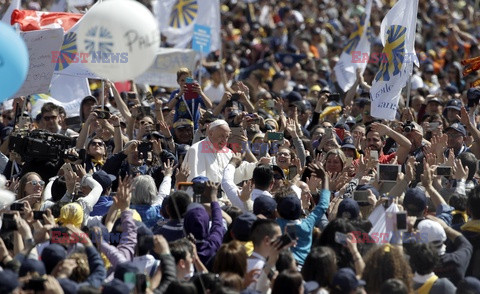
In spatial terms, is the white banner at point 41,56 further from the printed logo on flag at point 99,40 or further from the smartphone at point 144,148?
the printed logo on flag at point 99,40

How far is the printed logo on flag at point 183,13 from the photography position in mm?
19000

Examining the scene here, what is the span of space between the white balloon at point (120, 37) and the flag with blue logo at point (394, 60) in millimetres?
3820

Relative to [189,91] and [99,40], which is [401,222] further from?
[189,91]

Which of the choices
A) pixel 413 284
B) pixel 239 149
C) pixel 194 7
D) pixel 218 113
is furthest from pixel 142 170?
pixel 194 7

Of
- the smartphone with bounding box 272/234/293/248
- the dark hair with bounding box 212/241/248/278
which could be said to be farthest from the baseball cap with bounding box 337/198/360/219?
the dark hair with bounding box 212/241/248/278

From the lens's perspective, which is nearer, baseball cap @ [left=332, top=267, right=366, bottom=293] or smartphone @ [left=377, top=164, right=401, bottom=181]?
baseball cap @ [left=332, top=267, right=366, bottom=293]

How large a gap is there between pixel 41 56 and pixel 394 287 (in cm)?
645

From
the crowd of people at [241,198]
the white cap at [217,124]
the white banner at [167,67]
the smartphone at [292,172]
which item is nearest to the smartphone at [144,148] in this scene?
the crowd of people at [241,198]

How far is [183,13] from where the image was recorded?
62.6 ft

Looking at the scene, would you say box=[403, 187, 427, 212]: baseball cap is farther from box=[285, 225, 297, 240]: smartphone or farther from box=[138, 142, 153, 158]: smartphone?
box=[138, 142, 153, 158]: smartphone

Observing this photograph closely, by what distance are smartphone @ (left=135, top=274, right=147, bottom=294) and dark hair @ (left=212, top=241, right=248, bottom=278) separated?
2.55 ft

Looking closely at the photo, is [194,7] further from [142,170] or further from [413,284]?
[413,284]

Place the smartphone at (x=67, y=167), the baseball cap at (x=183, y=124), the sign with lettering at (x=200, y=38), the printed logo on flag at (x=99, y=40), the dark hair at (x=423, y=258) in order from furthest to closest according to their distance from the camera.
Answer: the sign with lettering at (x=200, y=38)
the baseball cap at (x=183, y=124)
the smartphone at (x=67, y=167)
the printed logo on flag at (x=99, y=40)
the dark hair at (x=423, y=258)

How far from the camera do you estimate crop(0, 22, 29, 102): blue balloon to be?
9195 mm
